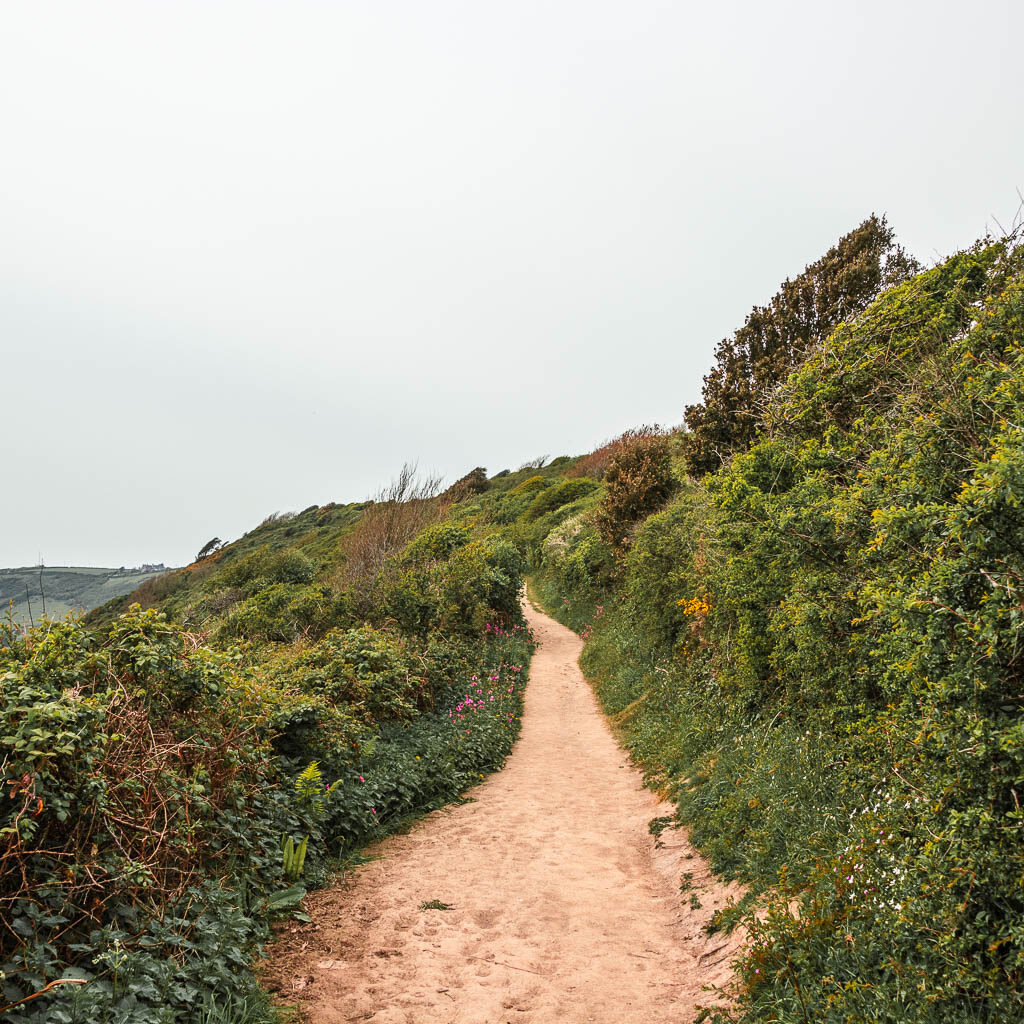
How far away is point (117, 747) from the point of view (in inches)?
151

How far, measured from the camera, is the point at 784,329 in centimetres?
1366

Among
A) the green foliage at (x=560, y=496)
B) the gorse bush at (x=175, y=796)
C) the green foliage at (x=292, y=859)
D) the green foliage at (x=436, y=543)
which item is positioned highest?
the green foliage at (x=560, y=496)

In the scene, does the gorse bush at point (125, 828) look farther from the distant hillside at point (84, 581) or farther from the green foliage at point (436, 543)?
the distant hillside at point (84, 581)

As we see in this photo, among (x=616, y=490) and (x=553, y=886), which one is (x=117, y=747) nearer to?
(x=553, y=886)

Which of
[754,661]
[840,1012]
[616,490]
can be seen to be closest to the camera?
[840,1012]

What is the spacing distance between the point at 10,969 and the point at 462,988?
8.31 ft

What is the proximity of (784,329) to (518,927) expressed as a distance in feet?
43.2

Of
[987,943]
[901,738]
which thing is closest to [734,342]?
[901,738]

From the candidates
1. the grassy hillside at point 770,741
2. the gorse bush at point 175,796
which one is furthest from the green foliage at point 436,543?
the gorse bush at point 175,796

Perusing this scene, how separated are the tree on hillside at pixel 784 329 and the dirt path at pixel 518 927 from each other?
25.8 feet

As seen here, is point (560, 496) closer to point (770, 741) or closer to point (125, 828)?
point (770, 741)

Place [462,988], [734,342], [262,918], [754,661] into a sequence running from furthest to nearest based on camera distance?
1. [734,342]
2. [754,661]
3. [262,918]
4. [462,988]

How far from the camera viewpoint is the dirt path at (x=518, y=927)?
12.4 feet

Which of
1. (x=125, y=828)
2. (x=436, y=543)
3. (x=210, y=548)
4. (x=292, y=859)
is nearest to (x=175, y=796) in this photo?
(x=125, y=828)
